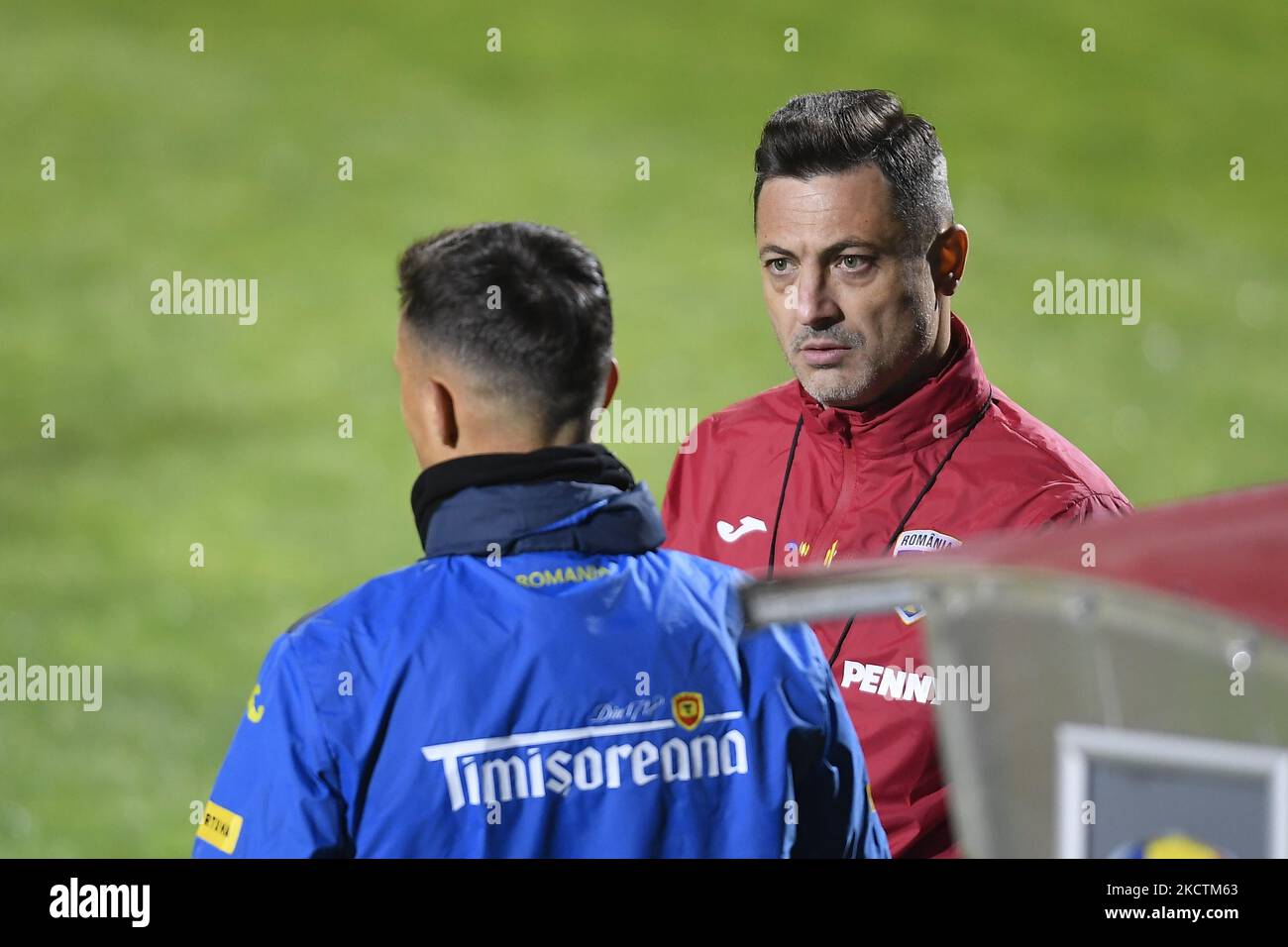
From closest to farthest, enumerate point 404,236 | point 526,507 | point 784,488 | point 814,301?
point 526,507, point 814,301, point 784,488, point 404,236

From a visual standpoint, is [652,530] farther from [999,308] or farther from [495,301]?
[999,308]

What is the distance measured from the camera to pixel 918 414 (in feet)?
12.5

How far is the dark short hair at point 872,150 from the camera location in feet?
12.4

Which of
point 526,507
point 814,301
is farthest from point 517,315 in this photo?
point 814,301

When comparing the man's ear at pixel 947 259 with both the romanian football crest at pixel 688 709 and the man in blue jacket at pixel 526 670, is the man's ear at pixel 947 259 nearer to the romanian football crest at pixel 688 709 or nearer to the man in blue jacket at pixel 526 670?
the man in blue jacket at pixel 526 670

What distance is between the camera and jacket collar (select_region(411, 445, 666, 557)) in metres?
2.65

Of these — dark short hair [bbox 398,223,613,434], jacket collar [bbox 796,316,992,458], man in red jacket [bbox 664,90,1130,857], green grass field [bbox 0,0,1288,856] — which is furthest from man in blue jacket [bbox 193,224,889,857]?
green grass field [bbox 0,0,1288,856]

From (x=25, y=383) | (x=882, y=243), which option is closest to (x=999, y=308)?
(x=25, y=383)

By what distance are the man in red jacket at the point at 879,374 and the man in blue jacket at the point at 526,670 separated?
0.96 m

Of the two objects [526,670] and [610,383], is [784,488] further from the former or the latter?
[526,670]

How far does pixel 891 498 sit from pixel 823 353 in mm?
332

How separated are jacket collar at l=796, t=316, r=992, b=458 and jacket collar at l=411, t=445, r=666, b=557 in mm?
1203

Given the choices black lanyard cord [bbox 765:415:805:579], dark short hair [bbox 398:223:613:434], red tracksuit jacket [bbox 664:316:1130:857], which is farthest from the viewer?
black lanyard cord [bbox 765:415:805:579]

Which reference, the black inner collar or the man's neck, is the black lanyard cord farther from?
the black inner collar
